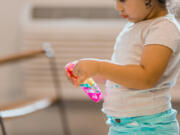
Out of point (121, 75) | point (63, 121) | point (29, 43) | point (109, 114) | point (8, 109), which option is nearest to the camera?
point (121, 75)

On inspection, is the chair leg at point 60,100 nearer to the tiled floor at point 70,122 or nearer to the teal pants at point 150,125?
the tiled floor at point 70,122

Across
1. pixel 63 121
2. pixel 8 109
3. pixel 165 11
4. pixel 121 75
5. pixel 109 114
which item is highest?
pixel 165 11

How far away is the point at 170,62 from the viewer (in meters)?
0.82

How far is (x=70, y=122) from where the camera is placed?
2104mm

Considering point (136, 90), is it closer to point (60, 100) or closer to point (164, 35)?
point (164, 35)

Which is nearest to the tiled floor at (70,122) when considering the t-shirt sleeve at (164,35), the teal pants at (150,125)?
the teal pants at (150,125)

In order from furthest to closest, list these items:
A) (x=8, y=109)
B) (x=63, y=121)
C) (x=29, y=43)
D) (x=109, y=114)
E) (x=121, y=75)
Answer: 1. (x=63, y=121)
2. (x=29, y=43)
3. (x=8, y=109)
4. (x=109, y=114)
5. (x=121, y=75)

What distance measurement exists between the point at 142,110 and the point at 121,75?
0.42ft

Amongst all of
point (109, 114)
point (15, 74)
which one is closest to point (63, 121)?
point (15, 74)

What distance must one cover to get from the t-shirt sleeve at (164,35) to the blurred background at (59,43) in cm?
109

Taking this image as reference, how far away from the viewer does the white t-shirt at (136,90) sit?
81cm

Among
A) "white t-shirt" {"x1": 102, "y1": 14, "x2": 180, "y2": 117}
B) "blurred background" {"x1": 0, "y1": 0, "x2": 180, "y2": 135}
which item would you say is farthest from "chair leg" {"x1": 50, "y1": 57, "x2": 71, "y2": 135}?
"white t-shirt" {"x1": 102, "y1": 14, "x2": 180, "y2": 117}

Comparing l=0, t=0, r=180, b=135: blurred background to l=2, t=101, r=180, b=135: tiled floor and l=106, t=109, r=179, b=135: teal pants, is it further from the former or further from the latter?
l=106, t=109, r=179, b=135: teal pants

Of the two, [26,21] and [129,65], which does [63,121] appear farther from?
[129,65]
